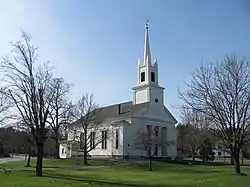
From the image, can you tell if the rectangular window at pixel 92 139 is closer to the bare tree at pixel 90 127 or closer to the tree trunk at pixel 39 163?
the bare tree at pixel 90 127

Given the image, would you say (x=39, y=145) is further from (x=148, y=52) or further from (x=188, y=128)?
(x=148, y=52)

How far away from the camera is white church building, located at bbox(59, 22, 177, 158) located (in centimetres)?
6384

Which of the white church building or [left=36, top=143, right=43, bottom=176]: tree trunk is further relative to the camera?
the white church building

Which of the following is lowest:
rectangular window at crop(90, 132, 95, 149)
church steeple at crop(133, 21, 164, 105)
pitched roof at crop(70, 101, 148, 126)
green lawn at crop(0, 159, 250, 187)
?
green lawn at crop(0, 159, 250, 187)

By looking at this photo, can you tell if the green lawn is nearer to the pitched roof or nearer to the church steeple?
the pitched roof

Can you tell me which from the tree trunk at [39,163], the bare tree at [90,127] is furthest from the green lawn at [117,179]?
the bare tree at [90,127]

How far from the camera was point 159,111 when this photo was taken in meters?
69.5

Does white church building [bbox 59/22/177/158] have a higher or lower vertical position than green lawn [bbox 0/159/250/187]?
higher

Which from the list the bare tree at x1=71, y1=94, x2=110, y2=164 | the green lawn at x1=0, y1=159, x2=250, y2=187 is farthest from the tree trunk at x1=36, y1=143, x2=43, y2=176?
the bare tree at x1=71, y1=94, x2=110, y2=164

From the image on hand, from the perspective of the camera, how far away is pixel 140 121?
216ft

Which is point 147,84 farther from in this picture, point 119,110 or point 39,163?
point 39,163

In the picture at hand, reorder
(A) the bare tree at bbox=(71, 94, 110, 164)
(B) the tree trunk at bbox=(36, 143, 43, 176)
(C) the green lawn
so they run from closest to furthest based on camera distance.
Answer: (C) the green lawn, (B) the tree trunk at bbox=(36, 143, 43, 176), (A) the bare tree at bbox=(71, 94, 110, 164)

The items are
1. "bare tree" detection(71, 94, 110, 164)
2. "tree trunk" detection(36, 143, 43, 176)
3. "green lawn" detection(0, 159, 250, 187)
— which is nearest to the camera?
"green lawn" detection(0, 159, 250, 187)

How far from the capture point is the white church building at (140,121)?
2514 inches
